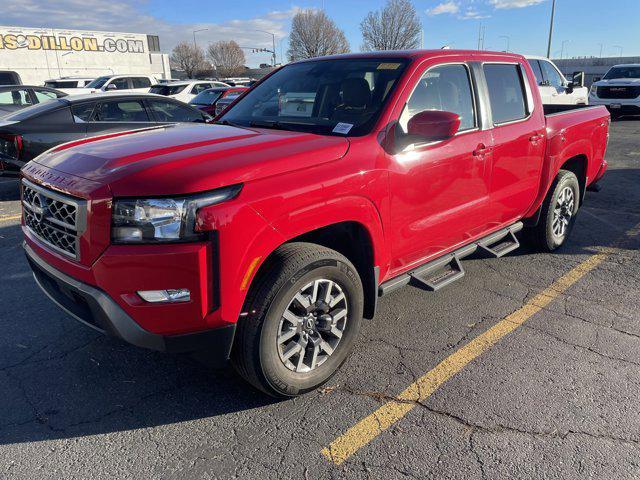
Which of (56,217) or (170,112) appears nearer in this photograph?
(56,217)

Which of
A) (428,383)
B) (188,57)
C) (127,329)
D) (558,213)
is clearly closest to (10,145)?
(127,329)

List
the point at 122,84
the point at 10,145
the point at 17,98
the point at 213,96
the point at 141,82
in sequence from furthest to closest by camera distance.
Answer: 1. the point at 141,82
2. the point at 122,84
3. the point at 213,96
4. the point at 17,98
5. the point at 10,145

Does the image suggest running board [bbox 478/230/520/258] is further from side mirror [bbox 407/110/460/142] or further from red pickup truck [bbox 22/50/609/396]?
side mirror [bbox 407/110/460/142]

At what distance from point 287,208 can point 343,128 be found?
87 centimetres

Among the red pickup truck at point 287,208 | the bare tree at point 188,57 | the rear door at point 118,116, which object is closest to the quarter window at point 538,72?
the red pickup truck at point 287,208

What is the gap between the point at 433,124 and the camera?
2.96 metres

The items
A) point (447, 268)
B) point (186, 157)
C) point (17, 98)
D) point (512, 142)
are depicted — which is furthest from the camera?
point (17, 98)

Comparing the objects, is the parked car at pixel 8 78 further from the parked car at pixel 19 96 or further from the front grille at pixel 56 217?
the front grille at pixel 56 217

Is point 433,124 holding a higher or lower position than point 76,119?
higher

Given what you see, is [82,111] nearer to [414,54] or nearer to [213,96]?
[414,54]

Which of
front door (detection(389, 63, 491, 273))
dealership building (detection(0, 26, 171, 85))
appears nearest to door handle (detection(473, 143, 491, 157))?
front door (detection(389, 63, 491, 273))

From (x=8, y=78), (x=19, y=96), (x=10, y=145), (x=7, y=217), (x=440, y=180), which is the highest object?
(x=8, y=78)

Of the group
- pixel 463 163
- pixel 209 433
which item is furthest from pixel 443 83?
pixel 209 433

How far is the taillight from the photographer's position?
716 centimetres
